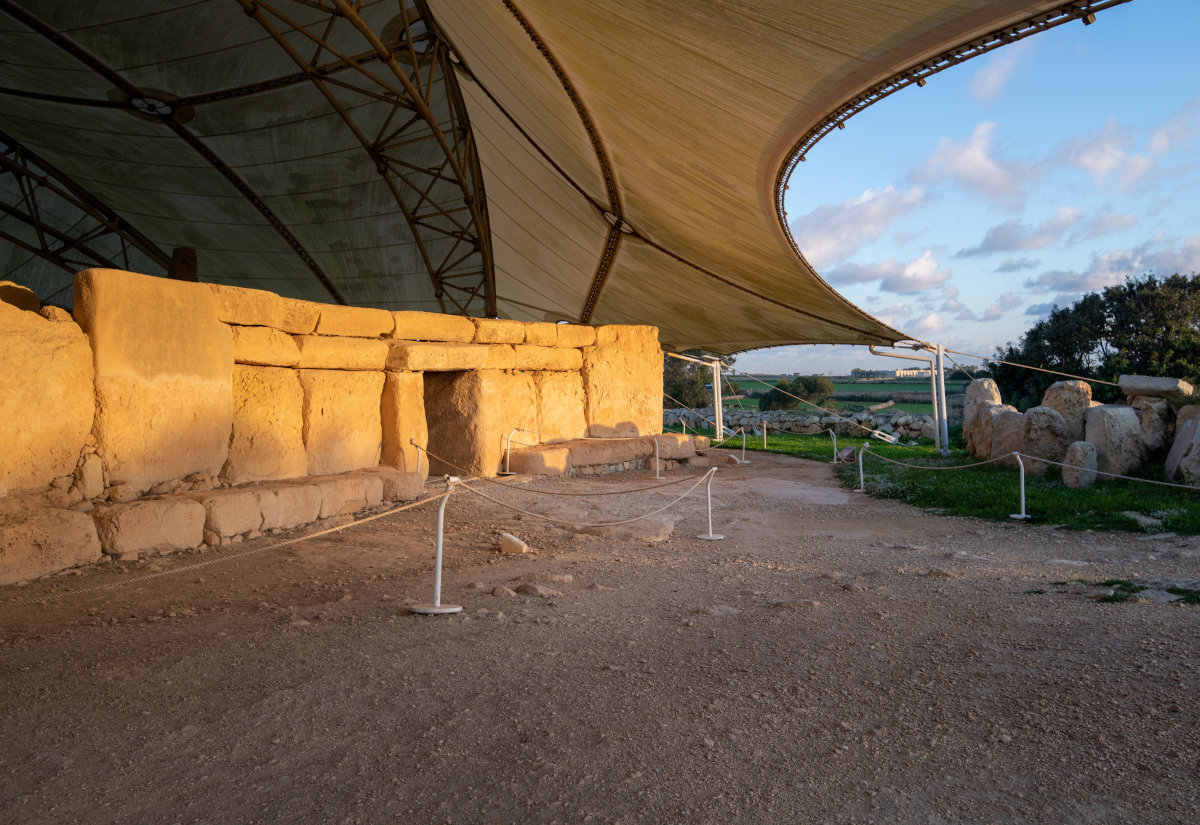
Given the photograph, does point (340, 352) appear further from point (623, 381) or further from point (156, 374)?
point (623, 381)

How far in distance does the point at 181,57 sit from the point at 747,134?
8.69m

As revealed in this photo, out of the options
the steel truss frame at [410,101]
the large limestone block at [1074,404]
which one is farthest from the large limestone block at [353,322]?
the large limestone block at [1074,404]

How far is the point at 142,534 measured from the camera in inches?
207

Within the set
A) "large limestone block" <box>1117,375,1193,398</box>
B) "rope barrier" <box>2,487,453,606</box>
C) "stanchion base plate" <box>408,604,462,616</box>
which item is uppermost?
"large limestone block" <box>1117,375,1193,398</box>

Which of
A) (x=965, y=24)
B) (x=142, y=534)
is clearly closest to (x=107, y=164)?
(x=142, y=534)

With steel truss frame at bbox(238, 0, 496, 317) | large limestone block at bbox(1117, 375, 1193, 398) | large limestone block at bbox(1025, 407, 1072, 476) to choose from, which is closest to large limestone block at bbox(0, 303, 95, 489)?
steel truss frame at bbox(238, 0, 496, 317)

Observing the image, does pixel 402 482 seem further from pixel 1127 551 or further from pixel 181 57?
pixel 181 57

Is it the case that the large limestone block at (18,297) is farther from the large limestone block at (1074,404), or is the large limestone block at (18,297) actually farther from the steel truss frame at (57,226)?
the large limestone block at (1074,404)

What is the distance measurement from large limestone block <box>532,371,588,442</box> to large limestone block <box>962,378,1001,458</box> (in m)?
6.60

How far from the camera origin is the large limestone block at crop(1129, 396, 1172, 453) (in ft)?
30.0

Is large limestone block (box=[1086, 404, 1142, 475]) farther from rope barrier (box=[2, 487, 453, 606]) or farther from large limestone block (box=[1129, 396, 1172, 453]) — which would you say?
rope barrier (box=[2, 487, 453, 606])

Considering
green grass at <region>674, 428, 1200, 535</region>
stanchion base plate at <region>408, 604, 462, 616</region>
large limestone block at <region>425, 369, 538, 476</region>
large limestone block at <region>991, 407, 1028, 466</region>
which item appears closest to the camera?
stanchion base plate at <region>408, 604, 462, 616</region>

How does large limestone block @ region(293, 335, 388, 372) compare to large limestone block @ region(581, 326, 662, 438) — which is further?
large limestone block @ region(581, 326, 662, 438)

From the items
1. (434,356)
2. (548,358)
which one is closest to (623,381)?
(548,358)
